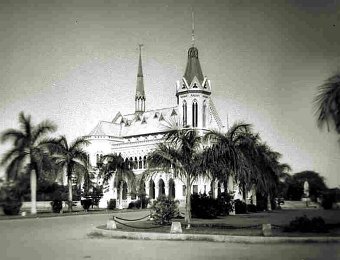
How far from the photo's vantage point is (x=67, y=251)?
14.4 meters

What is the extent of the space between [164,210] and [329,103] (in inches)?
441

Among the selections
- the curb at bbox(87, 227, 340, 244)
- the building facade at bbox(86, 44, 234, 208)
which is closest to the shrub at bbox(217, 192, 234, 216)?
the curb at bbox(87, 227, 340, 244)

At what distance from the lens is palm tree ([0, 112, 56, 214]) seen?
1439 inches

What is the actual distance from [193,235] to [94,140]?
251ft

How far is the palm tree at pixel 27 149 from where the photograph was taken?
36562 millimetres

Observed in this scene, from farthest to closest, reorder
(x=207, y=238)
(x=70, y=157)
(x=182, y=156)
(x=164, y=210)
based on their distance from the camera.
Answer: (x=70, y=157), (x=182, y=156), (x=164, y=210), (x=207, y=238)

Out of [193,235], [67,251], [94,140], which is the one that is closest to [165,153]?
[193,235]

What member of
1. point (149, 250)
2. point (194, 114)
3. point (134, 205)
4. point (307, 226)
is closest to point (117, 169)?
point (134, 205)

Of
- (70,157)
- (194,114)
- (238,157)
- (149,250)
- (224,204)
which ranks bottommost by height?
(149,250)

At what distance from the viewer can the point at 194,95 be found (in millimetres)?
83312

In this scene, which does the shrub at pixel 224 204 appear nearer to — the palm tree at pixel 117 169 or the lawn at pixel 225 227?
the lawn at pixel 225 227

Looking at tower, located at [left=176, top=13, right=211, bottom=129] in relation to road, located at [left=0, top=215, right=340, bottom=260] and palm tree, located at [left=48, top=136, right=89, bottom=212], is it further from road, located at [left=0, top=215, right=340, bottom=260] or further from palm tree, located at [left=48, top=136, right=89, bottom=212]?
road, located at [left=0, top=215, right=340, bottom=260]

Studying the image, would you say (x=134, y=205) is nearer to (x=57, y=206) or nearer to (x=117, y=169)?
(x=117, y=169)

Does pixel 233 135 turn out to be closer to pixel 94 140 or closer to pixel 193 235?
pixel 193 235
